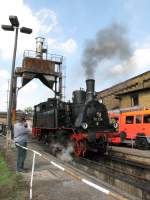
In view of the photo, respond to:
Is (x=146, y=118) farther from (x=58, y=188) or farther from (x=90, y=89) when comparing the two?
(x=58, y=188)

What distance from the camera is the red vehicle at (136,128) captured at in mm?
23094

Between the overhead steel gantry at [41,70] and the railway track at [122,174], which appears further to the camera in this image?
the overhead steel gantry at [41,70]

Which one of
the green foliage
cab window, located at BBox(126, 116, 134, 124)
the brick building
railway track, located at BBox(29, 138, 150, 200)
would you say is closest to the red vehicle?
cab window, located at BBox(126, 116, 134, 124)

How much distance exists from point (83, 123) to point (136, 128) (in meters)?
8.36

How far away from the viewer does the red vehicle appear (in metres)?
23.1

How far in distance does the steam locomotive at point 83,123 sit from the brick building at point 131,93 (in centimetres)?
1450

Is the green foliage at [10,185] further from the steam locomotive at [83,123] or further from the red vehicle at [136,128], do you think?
the red vehicle at [136,128]

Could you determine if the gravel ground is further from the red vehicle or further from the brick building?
the brick building

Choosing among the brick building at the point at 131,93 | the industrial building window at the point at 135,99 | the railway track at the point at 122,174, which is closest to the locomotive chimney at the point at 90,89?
the railway track at the point at 122,174

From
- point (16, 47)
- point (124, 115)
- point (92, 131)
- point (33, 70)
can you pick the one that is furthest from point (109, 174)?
point (33, 70)

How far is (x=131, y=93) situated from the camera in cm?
3519

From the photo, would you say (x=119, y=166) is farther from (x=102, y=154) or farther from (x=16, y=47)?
(x=16, y=47)

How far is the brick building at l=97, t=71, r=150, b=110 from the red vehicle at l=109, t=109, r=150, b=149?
6.63 metres

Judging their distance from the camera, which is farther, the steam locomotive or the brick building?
the brick building
